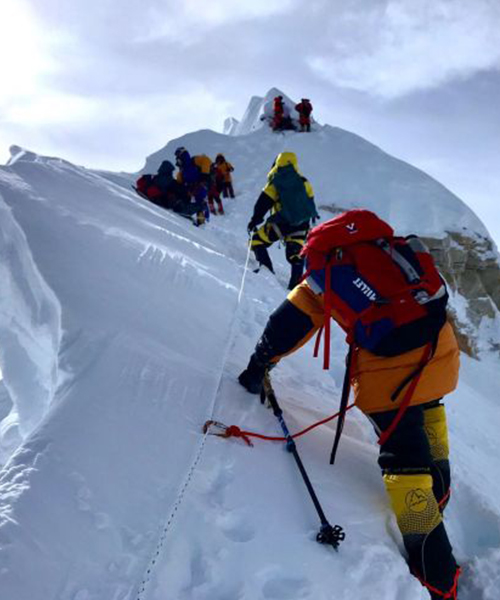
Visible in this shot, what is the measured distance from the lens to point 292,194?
5535 mm

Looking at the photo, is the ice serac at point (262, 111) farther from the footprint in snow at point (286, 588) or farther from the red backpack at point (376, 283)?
the footprint in snow at point (286, 588)

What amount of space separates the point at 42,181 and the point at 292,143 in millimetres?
14899

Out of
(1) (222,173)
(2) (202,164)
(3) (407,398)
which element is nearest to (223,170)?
(1) (222,173)

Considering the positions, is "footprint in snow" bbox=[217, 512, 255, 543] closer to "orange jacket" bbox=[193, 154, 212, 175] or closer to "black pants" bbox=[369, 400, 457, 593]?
"black pants" bbox=[369, 400, 457, 593]

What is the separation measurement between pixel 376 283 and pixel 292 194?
12.2 feet

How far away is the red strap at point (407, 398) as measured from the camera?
192 cm

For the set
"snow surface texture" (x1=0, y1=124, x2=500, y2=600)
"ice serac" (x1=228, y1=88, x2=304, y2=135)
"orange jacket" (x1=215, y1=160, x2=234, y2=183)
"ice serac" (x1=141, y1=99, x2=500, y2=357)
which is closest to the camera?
"snow surface texture" (x1=0, y1=124, x2=500, y2=600)

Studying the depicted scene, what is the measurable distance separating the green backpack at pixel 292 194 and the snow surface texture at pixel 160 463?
2.01 m

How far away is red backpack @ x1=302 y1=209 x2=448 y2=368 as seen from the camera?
197 centimetres

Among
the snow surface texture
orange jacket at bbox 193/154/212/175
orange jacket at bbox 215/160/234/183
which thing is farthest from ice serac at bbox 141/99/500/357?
the snow surface texture

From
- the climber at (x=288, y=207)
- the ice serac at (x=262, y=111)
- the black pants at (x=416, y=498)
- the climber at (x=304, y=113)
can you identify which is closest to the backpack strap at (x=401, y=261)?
the black pants at (x=416, y=498)

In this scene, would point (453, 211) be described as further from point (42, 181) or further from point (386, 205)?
point (42, 181)

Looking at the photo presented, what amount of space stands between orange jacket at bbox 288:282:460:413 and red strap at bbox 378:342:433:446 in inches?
0.9

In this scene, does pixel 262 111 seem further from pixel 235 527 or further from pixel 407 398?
pixel 235 527
